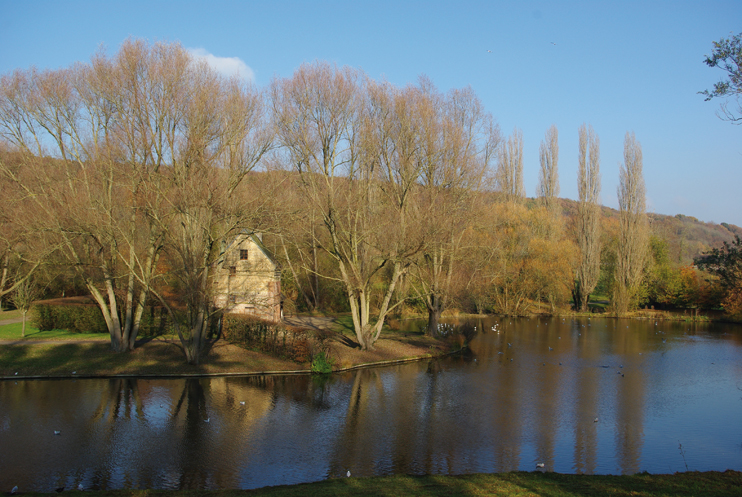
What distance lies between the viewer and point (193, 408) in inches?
560

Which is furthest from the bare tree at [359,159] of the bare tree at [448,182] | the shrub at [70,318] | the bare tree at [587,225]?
the bare tree at [587,225]

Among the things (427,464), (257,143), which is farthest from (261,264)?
(427,464)

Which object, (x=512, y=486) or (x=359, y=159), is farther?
(x=359, y=159)

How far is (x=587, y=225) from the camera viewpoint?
45.0 meters

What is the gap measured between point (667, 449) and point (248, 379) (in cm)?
1308

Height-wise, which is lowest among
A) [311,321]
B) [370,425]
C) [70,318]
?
[370,425]

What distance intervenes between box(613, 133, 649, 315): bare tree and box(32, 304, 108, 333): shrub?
3871cm

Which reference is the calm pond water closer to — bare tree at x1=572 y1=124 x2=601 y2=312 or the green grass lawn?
the green grass lawn

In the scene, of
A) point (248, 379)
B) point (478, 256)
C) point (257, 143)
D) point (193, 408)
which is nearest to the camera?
point (193, 408)

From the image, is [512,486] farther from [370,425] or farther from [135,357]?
[135,357]

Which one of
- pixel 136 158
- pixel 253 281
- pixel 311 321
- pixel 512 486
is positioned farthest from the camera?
pixel 311 321

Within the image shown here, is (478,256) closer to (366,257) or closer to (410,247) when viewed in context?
(366,257)

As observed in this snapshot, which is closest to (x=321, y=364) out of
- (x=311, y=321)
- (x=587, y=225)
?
(x=311, y=321)

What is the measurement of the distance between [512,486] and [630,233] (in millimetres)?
41059
